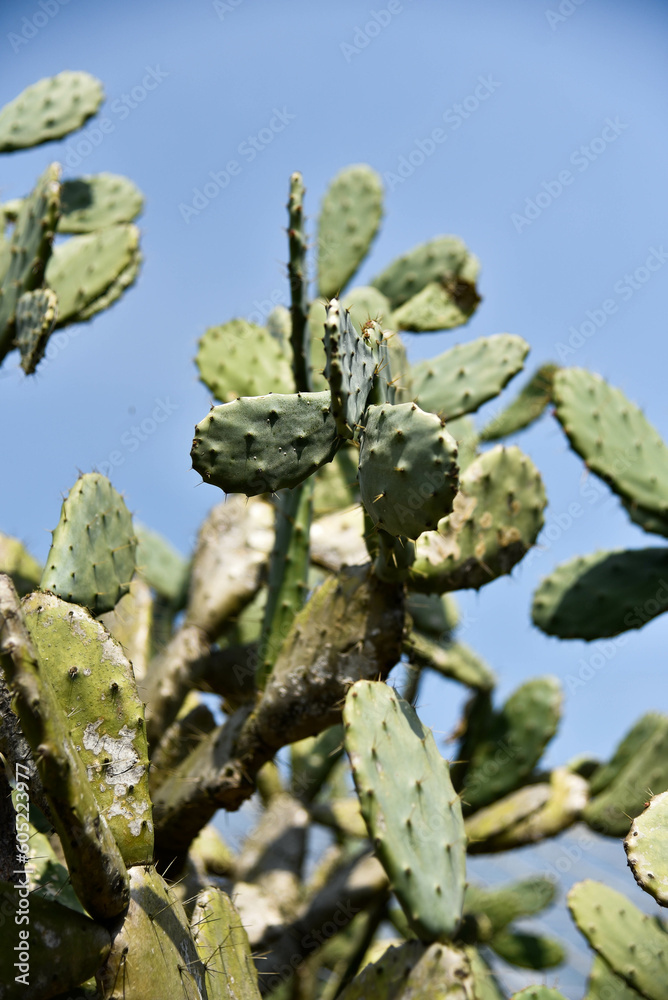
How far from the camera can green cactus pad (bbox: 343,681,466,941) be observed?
148cm

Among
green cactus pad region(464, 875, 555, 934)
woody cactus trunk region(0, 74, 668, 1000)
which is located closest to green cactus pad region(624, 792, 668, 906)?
woody cactus trunk region(0, 74, 668, 1000)

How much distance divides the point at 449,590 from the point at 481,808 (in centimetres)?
153

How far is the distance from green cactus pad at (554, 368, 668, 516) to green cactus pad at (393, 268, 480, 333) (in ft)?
2.82

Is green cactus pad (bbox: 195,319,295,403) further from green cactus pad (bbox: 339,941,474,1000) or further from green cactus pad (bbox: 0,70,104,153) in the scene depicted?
green cactus pad (bbox: 339,941,474,1000)

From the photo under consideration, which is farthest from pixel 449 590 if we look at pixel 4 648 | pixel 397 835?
pixel 4 648

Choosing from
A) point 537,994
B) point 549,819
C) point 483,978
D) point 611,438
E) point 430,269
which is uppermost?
point 430,269

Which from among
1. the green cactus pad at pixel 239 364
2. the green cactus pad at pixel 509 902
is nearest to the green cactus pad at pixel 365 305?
the green cactus pad at pixel 239 364

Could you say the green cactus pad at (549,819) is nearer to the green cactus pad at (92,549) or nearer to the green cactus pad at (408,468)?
the green cactus pad at (92,549)

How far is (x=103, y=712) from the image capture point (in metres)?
1.45

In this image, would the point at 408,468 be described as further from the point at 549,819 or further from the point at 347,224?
the point at 549,819

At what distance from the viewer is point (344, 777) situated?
4.56 m

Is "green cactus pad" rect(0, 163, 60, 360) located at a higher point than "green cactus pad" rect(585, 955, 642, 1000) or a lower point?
higher

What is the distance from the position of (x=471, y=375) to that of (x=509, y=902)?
2.63 meters

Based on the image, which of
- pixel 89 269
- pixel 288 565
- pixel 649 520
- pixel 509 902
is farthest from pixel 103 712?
pixel 509 902
